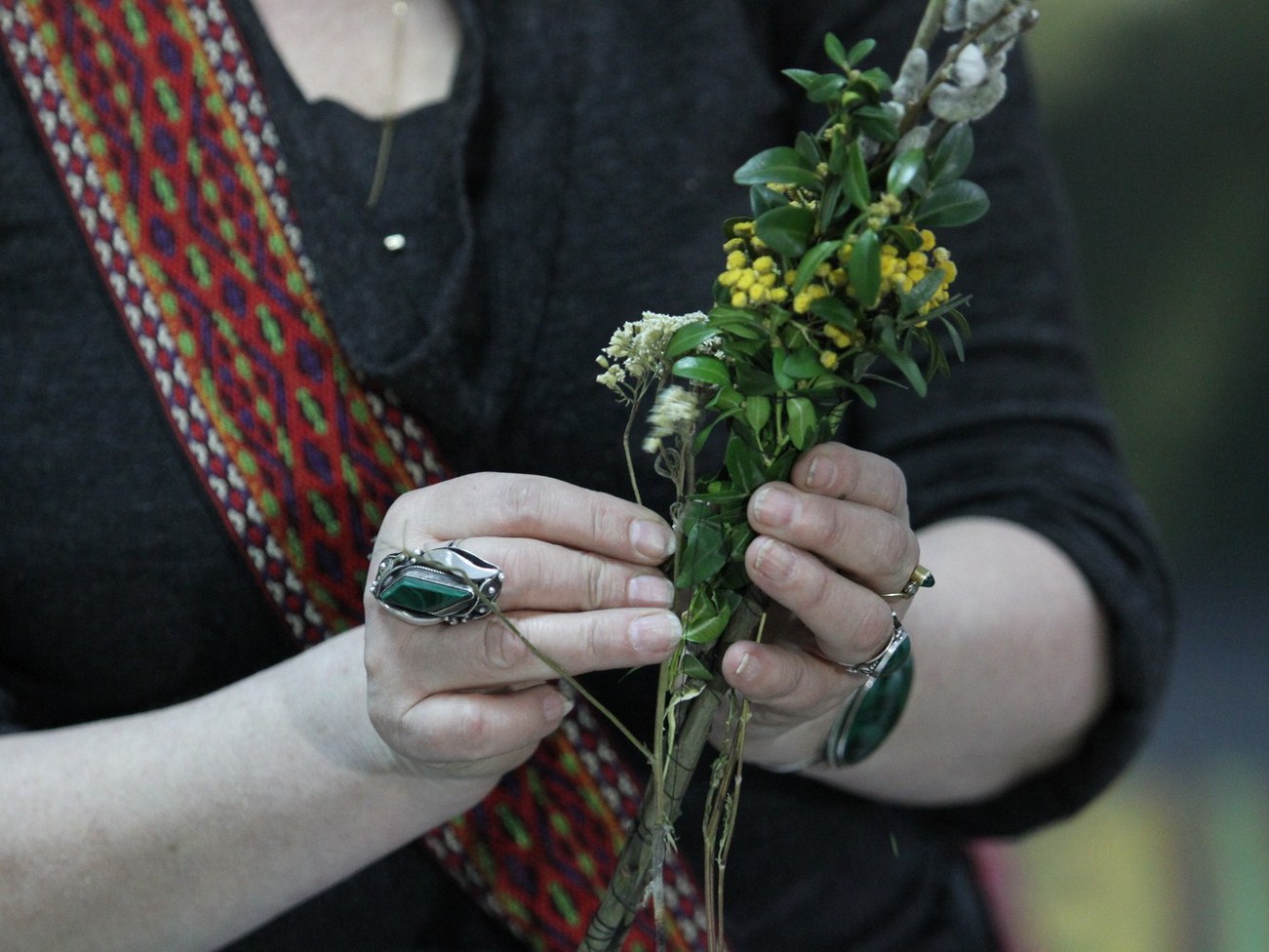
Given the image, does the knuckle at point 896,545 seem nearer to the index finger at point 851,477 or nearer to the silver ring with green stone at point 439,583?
the index finger at point 851,477

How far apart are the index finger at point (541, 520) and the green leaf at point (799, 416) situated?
→ 5cm

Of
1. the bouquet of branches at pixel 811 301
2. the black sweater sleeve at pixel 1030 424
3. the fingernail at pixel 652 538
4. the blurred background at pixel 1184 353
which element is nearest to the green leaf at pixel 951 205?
the bouquet of branches at pixel 811 301

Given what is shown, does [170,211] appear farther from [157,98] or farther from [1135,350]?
[1135,350]

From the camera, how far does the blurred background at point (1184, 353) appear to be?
2.91 feet

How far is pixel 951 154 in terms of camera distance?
28 cm

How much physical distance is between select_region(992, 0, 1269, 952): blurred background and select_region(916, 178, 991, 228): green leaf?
0.69 metres

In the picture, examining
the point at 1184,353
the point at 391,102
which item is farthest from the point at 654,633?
the point at 1184,353

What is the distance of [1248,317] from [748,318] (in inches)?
29.8

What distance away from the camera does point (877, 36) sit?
506mm

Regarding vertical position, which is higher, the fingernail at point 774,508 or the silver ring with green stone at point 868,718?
the fingernail at point 774,508

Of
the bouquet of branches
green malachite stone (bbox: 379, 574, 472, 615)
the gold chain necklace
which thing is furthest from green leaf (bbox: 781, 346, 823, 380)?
Answer: the gold chain necklace

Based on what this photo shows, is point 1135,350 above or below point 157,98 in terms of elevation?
below

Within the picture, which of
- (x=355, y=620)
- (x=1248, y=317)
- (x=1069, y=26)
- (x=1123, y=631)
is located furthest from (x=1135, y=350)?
(x=355, y=620)

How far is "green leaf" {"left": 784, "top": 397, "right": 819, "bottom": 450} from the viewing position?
30 centimetres
